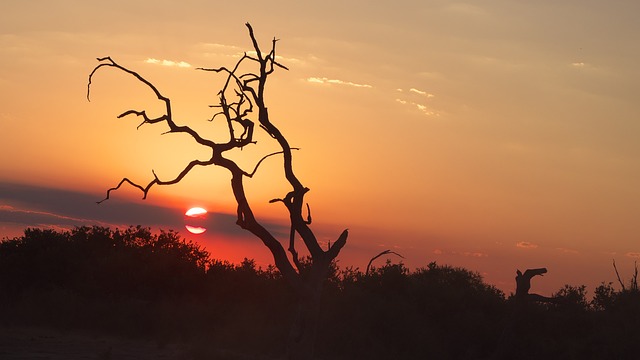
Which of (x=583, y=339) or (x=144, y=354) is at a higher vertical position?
(x=583, y=339)

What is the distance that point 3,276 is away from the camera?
31.0 meters

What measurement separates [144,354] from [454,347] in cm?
1043

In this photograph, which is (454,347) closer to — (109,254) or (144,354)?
(144,354)

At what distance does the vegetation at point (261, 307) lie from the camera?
2647 centimetres

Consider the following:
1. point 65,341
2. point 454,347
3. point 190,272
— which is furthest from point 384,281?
point 65,341

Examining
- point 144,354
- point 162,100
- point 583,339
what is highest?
point 162,100

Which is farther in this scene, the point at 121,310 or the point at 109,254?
the point at 109,254

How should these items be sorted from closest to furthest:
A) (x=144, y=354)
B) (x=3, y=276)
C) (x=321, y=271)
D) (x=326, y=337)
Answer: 1. (x=321, y=271)
2. (x=144, y=354)
3. (x=326, y=337)
4. (x=3, y=276)

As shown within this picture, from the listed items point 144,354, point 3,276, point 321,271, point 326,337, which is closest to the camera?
Result: point 321,271

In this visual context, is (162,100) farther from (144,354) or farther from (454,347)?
(454,347)

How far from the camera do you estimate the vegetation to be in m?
26.5

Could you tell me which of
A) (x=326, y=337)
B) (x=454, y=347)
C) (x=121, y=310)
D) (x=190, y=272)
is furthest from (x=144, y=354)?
(x=454, y=347)

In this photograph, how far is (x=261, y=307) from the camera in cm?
2975

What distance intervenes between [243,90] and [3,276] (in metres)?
14.3
